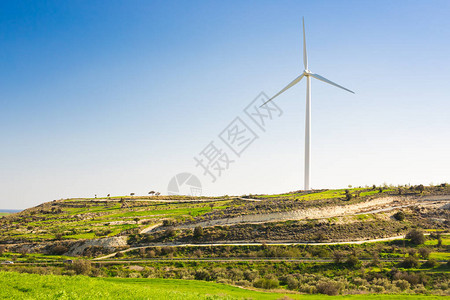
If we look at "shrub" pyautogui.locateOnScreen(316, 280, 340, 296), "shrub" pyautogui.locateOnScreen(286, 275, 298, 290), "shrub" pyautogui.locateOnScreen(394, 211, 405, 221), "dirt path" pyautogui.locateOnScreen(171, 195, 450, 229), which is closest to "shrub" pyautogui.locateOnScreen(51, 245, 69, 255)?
"dirt path" pyautogui.locateOnScreen(171, 195, 450, 229)

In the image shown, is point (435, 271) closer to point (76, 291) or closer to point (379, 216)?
point (379, 216)

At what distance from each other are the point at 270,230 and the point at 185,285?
4142 centimetres

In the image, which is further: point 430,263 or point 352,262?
point 352,262

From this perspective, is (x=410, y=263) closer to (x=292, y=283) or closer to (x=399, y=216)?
(x=292, y=283)

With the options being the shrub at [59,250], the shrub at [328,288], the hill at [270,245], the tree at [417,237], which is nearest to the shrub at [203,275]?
the hill at [270,245]

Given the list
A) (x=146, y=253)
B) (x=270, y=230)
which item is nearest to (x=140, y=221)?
(x=146, y=253)

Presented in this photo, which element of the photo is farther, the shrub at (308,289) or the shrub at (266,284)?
the shrub at (266,284)

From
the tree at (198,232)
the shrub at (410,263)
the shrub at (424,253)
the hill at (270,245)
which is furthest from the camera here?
the tree at (198,232)

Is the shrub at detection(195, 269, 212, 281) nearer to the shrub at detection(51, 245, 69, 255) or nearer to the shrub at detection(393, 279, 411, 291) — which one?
the shrub at detection(393, 279, 411, 291)

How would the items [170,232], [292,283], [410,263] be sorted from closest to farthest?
[292,283] < [410,263] < [170,232]

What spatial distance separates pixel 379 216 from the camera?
8088 cm

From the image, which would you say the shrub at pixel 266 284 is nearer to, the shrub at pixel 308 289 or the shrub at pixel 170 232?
the shrub at pixel 308 289

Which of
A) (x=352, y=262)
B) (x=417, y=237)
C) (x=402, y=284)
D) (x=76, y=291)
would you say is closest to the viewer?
(x=76, y=291)

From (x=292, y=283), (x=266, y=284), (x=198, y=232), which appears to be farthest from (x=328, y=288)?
(x=198, y=232)
